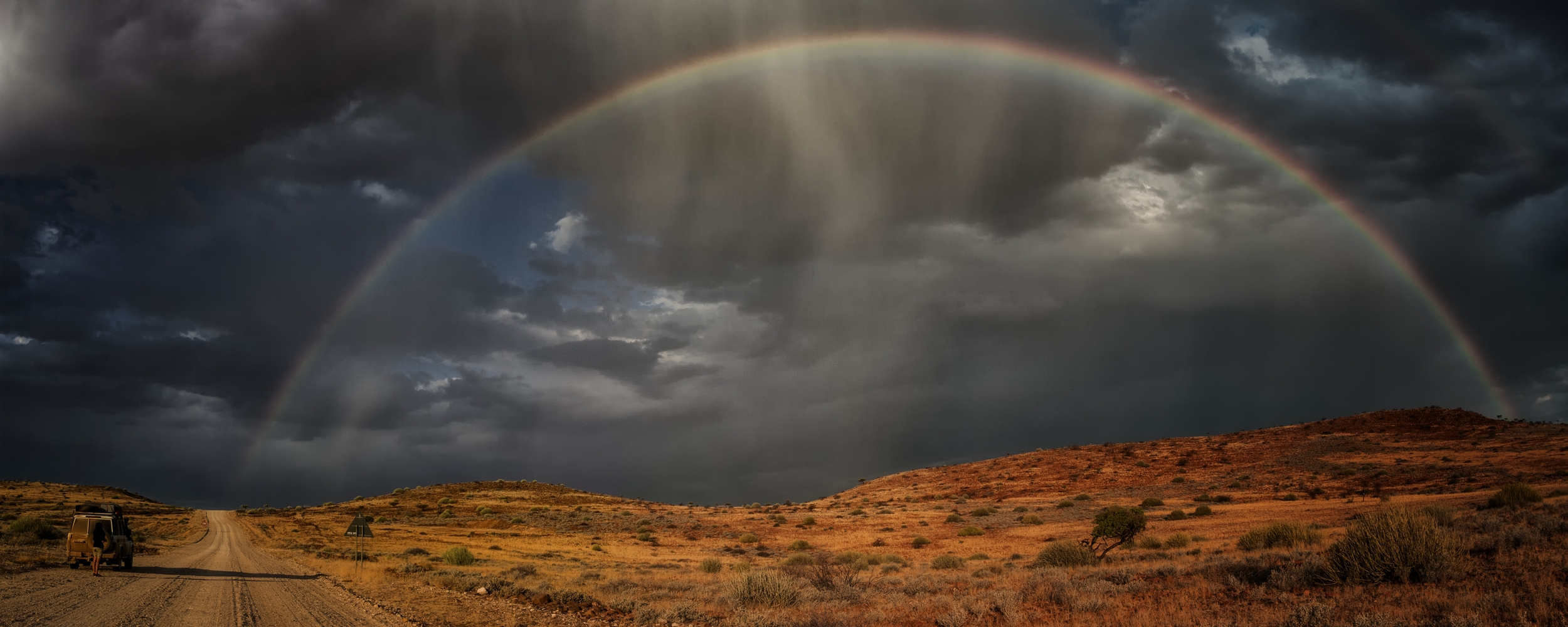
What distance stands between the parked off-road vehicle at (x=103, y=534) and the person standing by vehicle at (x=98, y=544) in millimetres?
57

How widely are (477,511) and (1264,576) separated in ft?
279

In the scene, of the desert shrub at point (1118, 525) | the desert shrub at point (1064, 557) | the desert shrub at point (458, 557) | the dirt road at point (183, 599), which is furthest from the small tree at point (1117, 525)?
the desert shrub at point (458, 557)

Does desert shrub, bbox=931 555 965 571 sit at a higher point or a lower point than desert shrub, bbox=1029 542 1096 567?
lower

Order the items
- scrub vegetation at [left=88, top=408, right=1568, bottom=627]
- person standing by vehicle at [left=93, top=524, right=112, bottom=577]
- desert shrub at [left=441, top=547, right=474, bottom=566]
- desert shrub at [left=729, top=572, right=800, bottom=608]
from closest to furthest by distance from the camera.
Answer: scrub vegetation at [left=88, top=408, right=1568, bottom=627] < desert shrub at [left=729, top=572, right=800, bottom=608] < person standing by vehicle at [left=93, top=524, right=112, bottom=577] < desert shrub at [left=441, top=547, right=474, bottom=566]

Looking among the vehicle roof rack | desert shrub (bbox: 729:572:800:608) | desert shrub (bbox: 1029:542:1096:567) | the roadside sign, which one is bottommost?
desert shrub (bbox: 1029:542:1096:567)

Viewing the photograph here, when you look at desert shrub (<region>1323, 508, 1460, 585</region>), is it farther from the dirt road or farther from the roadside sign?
the roadside sign

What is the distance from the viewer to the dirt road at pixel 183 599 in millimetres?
17234

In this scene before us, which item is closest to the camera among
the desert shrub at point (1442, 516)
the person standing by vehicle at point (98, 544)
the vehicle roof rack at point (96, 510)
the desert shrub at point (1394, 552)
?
the desert shrub at point (1394, 552)

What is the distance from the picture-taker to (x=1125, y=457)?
81.9 m

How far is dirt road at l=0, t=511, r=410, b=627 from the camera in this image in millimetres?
17234

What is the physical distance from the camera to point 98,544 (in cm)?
2873

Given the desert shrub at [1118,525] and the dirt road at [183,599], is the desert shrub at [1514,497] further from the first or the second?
the dirt road at [183,599]

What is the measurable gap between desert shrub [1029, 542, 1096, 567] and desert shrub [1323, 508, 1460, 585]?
1096 cm

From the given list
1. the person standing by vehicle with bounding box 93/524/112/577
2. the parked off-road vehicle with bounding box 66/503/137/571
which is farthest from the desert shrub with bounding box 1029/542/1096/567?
the parked off-road vehicle with bounding box 66/503/137/571
